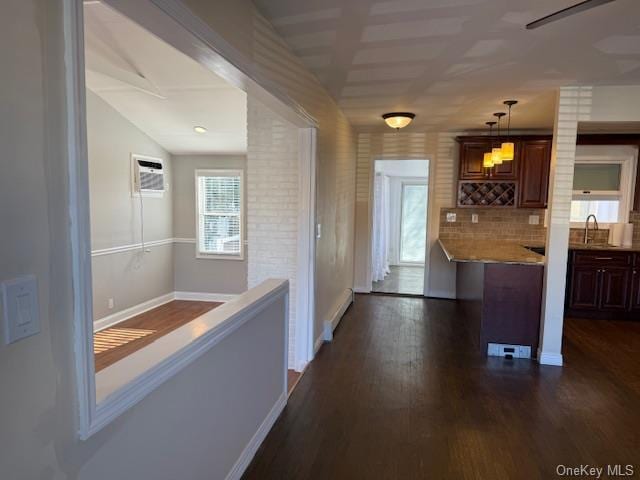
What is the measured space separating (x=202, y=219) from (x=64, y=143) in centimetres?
570

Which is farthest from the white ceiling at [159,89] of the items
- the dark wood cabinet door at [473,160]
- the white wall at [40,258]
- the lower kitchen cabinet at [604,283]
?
the lower kitchen cabinet at [604,283]

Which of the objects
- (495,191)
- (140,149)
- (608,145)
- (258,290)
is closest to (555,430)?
(258,290)

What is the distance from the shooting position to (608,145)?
5.19 metres

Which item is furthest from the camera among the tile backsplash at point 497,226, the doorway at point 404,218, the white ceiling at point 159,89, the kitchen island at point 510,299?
the doorway at point 404,218

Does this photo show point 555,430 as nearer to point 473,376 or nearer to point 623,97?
point 473,376

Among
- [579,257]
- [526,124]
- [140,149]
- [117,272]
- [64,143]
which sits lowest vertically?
[117,272]

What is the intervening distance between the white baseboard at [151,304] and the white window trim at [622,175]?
5.08 m

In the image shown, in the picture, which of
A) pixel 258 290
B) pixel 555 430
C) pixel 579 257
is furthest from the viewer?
pixel 579 257

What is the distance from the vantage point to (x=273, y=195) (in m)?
3.64

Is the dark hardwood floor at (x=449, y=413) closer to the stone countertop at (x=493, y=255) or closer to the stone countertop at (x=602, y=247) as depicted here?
the stone countertop at (x=493, y=255)

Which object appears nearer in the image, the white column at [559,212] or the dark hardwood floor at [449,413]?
the dark hardwood floor at [449,413]

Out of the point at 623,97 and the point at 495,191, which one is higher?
the point at 623,97

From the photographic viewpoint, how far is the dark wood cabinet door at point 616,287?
4.89m

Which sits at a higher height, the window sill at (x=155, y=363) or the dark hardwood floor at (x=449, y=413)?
the window sill at (x=155, y=363)
